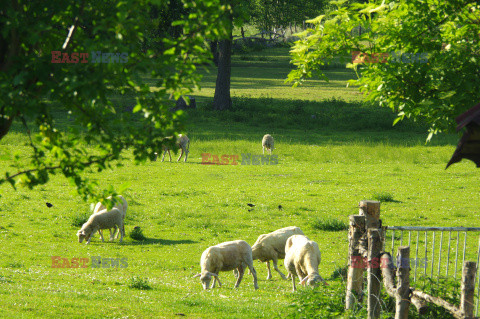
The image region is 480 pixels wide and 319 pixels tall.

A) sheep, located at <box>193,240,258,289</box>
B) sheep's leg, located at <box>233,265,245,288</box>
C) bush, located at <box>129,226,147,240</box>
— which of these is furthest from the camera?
bush, located at <box>129,226,147,240</box>

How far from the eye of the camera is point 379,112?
49.6 m

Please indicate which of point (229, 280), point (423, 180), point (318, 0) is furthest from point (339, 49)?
point (318, 0)

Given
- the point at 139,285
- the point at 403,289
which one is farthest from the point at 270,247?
the point at 403,289

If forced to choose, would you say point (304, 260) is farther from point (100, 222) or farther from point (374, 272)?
point (100, 222)

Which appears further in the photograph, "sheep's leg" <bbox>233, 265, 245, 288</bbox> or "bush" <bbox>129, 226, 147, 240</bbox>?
"bush" <bbox>129, 226, 147, 240</bbox>

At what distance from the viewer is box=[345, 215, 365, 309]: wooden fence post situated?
9383 mm

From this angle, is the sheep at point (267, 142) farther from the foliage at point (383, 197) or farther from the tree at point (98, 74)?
the tree at point (98, 74)

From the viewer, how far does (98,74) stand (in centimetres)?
586

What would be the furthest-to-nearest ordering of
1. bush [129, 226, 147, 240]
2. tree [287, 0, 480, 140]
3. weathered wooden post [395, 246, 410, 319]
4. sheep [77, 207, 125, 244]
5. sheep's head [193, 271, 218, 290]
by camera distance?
bush [129, 226, 147, 240], sheep [77, 207, 125, 244], sheep's head [193, 271, 218, 290], tree [287, 0, 480, 140], weathered wooden post [395, 246, 410, 319]

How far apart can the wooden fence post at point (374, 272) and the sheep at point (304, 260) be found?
4271 mm

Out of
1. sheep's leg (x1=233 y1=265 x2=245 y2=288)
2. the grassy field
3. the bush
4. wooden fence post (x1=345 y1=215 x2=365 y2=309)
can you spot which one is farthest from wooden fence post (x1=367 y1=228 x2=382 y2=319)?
the bush

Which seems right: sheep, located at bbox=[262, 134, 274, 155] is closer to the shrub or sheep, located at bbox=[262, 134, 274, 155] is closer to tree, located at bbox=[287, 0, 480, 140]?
tree, located at bbox=[287, 0, 480, 140]

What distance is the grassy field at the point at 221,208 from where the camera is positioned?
40.0ft

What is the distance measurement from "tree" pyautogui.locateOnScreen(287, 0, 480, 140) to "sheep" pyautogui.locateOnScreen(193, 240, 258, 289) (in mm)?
5021
